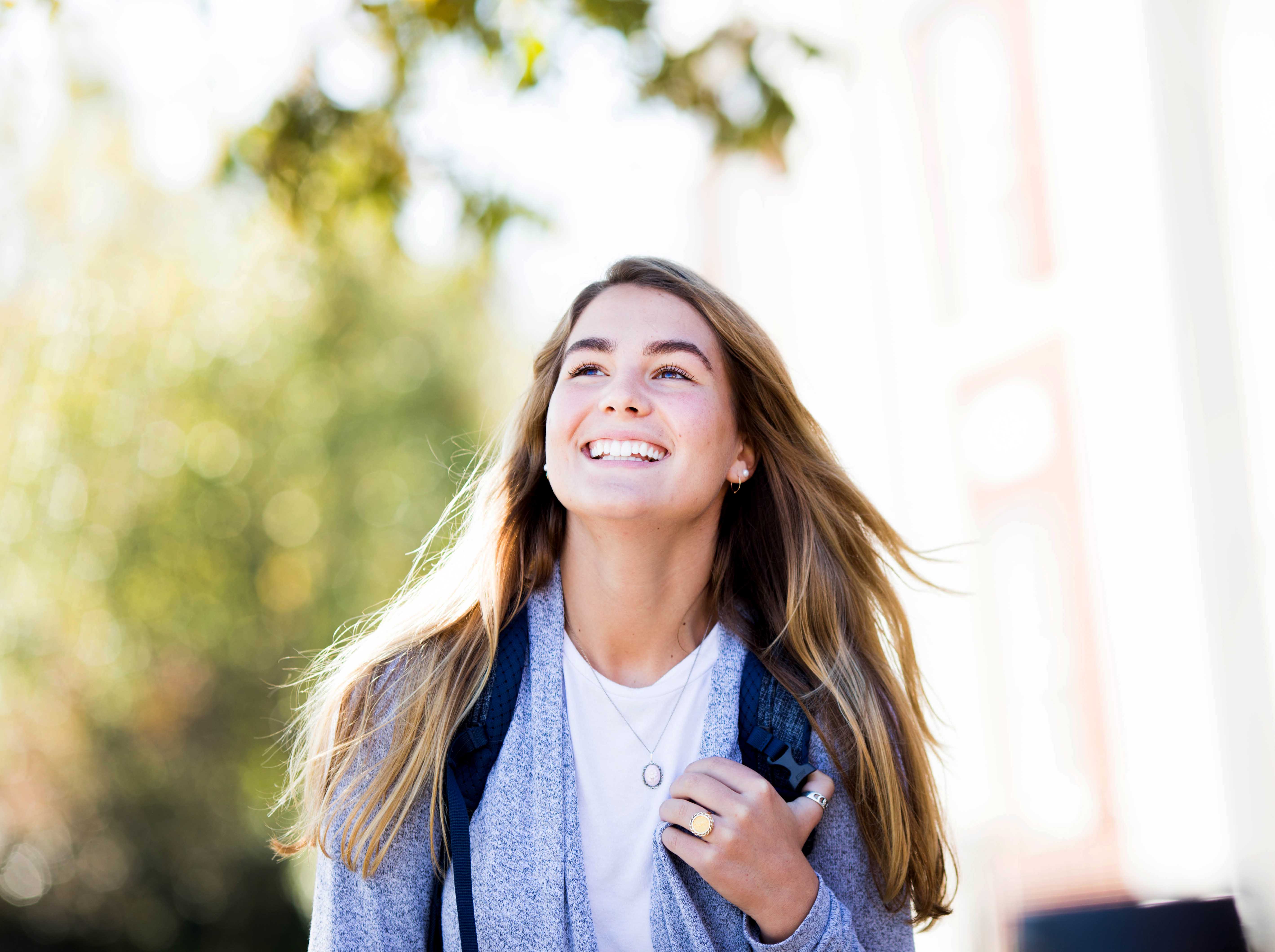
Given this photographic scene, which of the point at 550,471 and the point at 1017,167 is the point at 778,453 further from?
the point at 1017,167

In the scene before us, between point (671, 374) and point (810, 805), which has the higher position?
point (671, 374)

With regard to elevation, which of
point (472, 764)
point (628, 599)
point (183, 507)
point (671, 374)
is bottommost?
point (472, 764)

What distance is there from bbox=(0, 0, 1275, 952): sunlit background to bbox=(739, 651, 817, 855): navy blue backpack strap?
3.19ft

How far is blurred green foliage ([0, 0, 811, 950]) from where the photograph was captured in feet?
23.8

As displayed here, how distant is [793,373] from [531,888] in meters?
4.56

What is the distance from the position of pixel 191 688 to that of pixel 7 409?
2788mm

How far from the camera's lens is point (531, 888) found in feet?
6.95

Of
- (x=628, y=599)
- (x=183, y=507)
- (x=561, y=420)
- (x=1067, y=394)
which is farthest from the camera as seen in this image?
(x=183, y=507)

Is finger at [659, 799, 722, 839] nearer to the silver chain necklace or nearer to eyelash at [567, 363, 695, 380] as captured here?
the silver chain necklace

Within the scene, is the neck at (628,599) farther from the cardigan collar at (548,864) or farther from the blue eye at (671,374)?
the blue eye at (671,374)

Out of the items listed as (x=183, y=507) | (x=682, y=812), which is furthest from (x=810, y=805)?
(x=183, y=507)

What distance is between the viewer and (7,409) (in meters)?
7.01

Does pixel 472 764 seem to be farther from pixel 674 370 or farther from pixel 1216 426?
pixel 1216 426

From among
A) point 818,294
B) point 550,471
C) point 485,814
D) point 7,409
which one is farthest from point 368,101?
point 7,409
